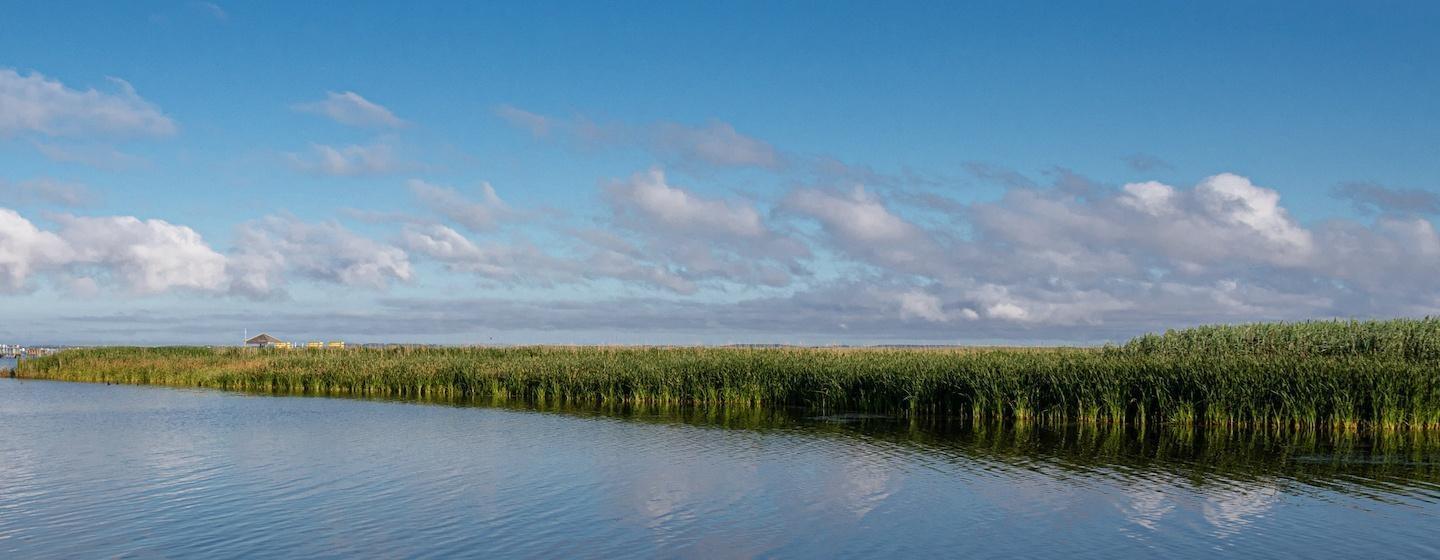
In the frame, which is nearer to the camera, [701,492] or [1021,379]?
[701,492]

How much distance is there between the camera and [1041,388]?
104ft

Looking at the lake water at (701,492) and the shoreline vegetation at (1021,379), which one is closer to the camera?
the lake water at (701,492)

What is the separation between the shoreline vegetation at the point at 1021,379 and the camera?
2853cm

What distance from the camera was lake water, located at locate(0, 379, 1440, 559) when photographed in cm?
1404

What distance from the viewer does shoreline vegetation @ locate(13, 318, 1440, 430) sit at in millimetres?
28531

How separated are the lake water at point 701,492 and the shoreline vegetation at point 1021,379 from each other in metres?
2.46

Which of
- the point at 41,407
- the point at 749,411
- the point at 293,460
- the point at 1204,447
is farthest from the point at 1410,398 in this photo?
the point at 41,407

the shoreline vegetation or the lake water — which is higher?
the shoreline vegetation

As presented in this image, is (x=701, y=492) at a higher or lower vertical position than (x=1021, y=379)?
lower

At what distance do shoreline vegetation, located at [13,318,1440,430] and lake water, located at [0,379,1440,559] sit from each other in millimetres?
2457

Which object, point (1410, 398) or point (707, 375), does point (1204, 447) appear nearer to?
point (1410, 398)

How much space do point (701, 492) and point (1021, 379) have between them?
17.2 metres

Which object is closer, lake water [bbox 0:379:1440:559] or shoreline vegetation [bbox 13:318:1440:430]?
lake water [bbox 0:379:1440:559]

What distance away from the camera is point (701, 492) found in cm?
1806
